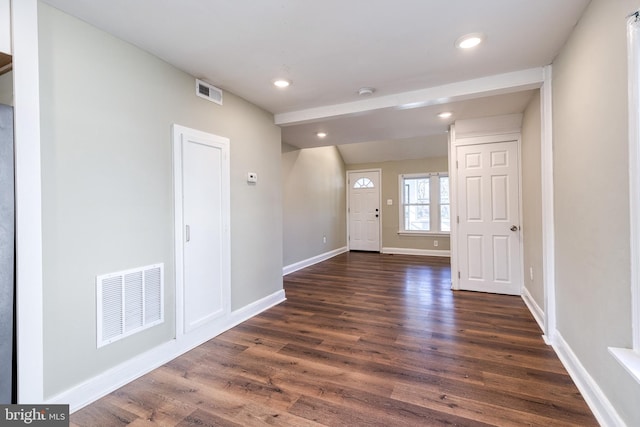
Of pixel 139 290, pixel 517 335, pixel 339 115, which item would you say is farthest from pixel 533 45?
pixel 139 290

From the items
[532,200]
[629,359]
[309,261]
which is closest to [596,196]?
[629,359]

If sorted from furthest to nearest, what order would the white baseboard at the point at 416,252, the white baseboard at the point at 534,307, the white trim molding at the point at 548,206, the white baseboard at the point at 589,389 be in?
the white baseboard at the point at 416,252 < the white baseboard at the point at 534,307 < the white trim molding at the point at 548,206 < the white baseboard at the point at 589,389

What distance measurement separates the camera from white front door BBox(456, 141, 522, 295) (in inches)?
155

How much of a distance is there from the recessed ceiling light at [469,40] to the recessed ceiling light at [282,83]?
57.1 inches

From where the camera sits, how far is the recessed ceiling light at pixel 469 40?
81.7 inches

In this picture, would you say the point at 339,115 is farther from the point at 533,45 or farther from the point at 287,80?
the point at 533,45

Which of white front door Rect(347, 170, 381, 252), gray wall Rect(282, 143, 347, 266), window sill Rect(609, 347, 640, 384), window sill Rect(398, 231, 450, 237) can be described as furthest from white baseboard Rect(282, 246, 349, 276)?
window sill Rect(609, 347, 640, 384)

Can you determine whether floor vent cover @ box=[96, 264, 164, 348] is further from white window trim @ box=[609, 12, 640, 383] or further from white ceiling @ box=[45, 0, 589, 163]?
white window trim @ box=[609, 12, 640, 383]

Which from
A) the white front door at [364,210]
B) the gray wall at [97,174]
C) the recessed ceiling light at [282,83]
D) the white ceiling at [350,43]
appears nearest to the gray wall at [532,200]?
the white ceiling at [350,43]

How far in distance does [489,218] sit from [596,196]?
2472 millimetres

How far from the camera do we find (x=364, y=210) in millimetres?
8227

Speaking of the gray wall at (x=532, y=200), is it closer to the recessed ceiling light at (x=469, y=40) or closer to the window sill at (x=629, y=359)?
the recessed ceiling light at (x=469, y=40)

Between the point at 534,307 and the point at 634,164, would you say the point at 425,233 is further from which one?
the point at 634,164

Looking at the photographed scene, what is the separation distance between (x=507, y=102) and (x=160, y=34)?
351 centimetres
